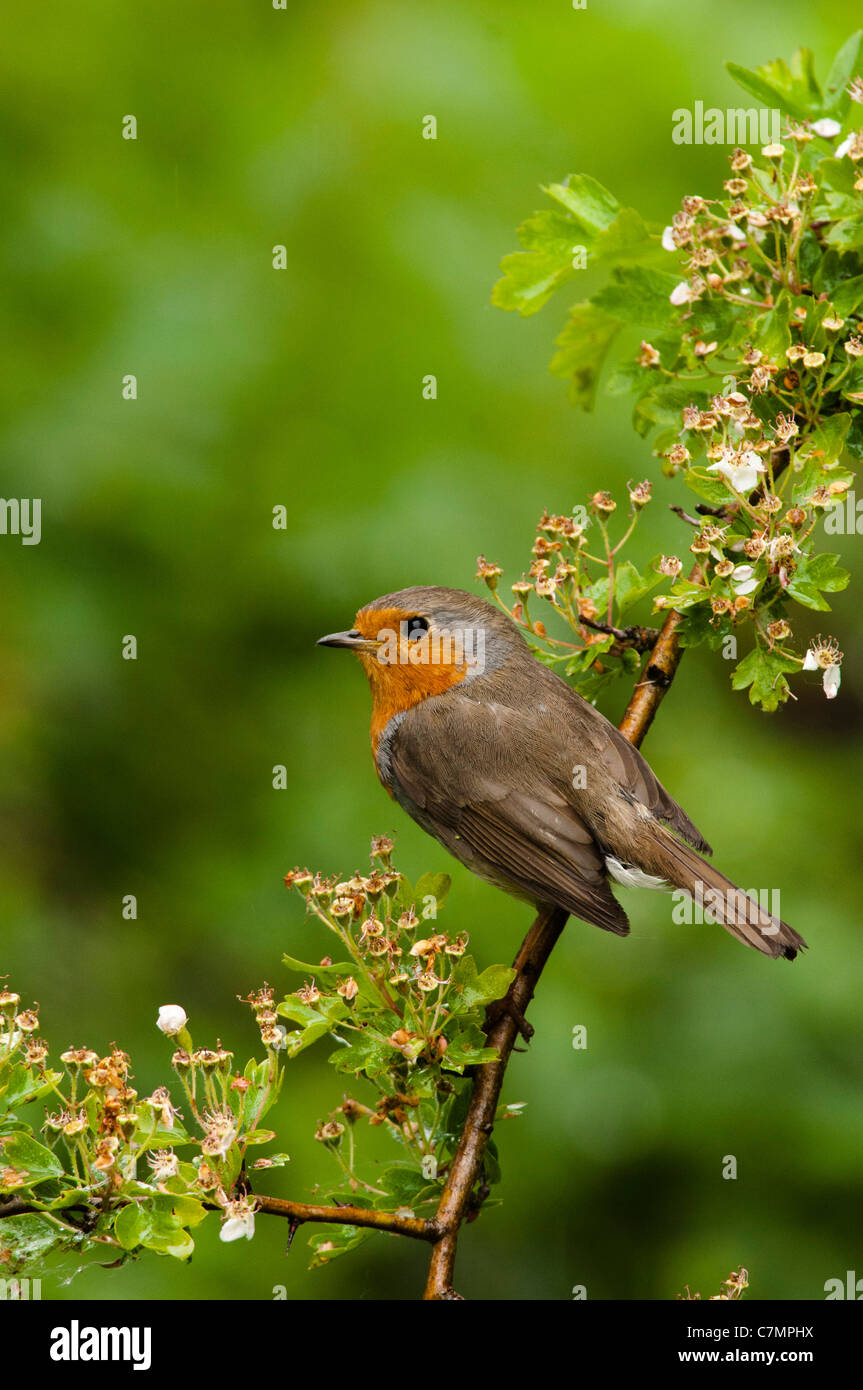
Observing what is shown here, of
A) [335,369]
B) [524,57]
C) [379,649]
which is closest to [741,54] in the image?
[524,57]

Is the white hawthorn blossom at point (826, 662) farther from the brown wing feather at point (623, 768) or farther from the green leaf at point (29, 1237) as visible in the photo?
the green leaf at point (29, 1237)

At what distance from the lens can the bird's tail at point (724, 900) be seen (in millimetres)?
2553

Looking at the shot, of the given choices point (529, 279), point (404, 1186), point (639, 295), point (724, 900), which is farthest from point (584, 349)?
point (404, 1186)

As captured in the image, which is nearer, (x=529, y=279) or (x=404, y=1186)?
(x=404, y=1186)

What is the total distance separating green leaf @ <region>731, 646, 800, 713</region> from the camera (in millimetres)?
2074

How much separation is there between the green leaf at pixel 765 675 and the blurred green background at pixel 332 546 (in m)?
1.87

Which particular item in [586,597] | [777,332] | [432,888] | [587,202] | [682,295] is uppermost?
[587,202]

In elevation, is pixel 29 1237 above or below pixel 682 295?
below

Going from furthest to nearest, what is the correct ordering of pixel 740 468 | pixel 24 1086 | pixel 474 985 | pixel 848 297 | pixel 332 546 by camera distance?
pixel 332 546, pixel 848 297, pixel 740 468, pixel 474 985, pixel 24 1086

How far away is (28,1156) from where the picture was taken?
5.64ft

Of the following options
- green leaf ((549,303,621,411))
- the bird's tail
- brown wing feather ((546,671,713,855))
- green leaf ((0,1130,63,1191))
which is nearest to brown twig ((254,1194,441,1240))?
green leaf ((0,1130,63,1191))

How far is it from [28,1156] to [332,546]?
102 inches

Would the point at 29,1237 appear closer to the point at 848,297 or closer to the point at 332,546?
the point at 848,297

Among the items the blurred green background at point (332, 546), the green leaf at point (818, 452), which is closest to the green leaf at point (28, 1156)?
the green leaf at point (818, 452)
